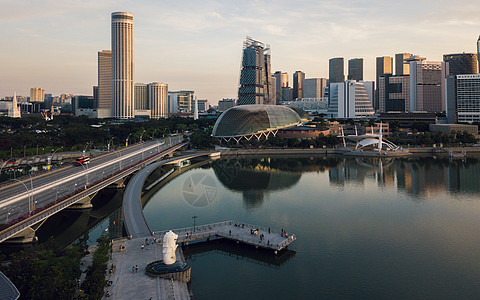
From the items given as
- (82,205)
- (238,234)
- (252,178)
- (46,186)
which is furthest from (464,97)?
(46,186)

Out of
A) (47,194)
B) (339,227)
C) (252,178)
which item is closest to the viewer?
(339,227)

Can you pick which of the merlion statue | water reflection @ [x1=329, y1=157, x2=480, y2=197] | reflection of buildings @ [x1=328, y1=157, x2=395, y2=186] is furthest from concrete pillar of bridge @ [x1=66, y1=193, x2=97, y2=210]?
reflection of buildings @ [x1=328, y1=157, x2=395, y2=186]

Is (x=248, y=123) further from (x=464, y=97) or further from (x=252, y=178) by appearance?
(x=464, y=97)

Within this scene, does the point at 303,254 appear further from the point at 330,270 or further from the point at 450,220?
the point at 450,220

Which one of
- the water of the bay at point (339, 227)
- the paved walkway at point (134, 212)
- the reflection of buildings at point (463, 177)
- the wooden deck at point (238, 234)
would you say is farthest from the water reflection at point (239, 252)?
the reflection of buildings at point (463, 177)

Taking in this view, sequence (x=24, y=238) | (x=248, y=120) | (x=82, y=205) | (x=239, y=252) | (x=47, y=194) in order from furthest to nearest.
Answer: (x=248, y=120)
(x=82, y=205)
(x=47, y=194)
(x=239, y=252)
(x=24, y=238)

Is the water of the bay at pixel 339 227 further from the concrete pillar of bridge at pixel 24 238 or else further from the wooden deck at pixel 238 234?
the concrete pillar of bridge at pixel 24 238

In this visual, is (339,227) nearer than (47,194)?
Yes
